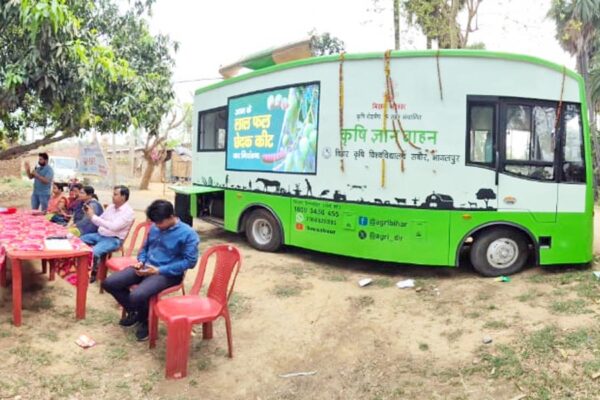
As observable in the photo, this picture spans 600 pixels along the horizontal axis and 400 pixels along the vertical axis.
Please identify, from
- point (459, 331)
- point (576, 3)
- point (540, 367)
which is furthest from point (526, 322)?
point (576, 3)

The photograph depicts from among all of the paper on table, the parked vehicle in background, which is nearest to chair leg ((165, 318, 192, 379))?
the paper on table

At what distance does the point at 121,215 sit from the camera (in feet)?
17.9

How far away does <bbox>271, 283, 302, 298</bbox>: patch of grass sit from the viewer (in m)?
5.62

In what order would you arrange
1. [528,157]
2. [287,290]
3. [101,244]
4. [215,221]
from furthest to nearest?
1. [215,221]
2. [528,157]
3. [287,290]
4. [101,244]

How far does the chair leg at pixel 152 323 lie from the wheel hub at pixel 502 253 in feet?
Result: 13.2

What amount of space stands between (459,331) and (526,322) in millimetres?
596

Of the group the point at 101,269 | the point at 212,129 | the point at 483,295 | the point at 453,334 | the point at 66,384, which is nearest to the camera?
the point at 66,384

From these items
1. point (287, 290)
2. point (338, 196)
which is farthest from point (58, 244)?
point (338, 196)

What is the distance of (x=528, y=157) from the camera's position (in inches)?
231

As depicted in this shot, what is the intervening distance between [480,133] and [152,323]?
4.27 metres

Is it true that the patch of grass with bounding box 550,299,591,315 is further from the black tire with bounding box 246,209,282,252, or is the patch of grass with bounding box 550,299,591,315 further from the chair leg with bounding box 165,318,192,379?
the black tire with bounding box 246,209,282,252

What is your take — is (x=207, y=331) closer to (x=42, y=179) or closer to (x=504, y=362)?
(x=504, y=362)

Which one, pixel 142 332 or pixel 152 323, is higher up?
pixel 152 323

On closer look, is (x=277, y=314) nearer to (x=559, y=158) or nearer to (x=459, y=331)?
(x=459, y=331)
